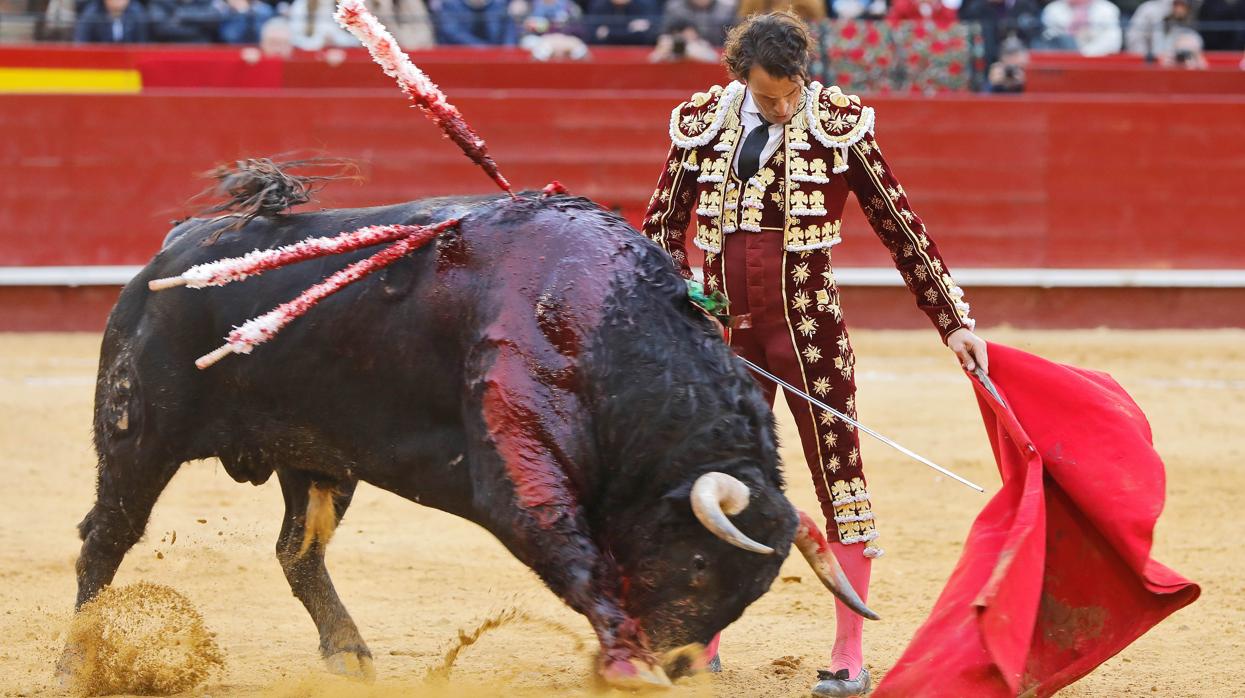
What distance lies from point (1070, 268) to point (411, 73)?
6.03 meters

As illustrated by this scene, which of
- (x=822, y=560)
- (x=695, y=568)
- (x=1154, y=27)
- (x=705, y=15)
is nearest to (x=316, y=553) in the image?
(x=695, y=568)

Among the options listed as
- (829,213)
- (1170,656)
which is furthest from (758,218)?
(1170,656)

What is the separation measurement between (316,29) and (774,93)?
246 inches

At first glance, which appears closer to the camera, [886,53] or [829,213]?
[829,213]

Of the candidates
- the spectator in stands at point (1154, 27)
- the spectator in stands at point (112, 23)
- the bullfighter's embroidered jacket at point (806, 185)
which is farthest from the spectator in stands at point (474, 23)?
the bullfighter's embroidered jacket at point (806, 185)

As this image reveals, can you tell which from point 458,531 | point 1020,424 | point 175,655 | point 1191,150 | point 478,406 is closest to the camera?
point 478,406

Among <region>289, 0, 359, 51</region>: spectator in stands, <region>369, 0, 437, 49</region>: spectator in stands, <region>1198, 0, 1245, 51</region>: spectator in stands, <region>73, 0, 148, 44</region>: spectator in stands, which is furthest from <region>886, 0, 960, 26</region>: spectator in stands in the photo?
<region>73, 0, 148, 44</region>: spectator in stands

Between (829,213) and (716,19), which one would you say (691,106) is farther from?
(716,19)

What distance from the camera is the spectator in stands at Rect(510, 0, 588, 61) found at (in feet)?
29.1

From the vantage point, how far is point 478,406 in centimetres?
285

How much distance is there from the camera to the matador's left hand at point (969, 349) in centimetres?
316

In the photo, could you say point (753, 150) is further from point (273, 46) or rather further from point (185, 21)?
point (185, 21)

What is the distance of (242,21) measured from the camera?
8938 mm

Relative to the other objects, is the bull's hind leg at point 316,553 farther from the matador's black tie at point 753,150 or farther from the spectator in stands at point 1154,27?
the spectator in stands at point 1154,27
